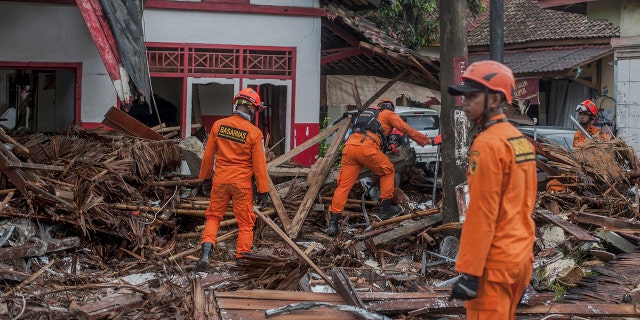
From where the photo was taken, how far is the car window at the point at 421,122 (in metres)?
21.3

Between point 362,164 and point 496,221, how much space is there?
6.23 meters

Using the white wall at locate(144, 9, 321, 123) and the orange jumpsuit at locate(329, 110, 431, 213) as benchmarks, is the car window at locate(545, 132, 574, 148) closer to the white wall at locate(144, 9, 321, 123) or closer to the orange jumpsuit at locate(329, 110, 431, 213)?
the orange jumpsuit at locate(329, 110, 431, 213)

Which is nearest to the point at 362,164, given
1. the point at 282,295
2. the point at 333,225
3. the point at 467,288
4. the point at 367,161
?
the point at 367,161

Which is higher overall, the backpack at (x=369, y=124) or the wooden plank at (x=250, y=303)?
the backpack at (x=369, y=124)

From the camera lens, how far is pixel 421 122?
21.4 meters

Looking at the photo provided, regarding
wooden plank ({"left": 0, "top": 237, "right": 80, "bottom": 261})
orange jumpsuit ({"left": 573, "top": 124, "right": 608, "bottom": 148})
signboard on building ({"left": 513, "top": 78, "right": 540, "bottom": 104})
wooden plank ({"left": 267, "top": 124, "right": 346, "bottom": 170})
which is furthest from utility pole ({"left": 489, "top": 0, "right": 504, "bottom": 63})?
signboard on building ({"left": 513, "top": 78, "right": 540, "bottom": 104})

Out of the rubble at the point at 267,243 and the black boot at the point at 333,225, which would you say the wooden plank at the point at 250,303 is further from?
→ the black boot at the point at 333,225

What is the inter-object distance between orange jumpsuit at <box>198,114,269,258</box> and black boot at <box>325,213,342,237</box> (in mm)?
1816

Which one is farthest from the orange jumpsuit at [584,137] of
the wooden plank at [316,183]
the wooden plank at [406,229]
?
the wooden plank at [316,183]

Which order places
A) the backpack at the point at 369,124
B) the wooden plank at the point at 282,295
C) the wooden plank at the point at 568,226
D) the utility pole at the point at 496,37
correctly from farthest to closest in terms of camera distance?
the utility pole at the point at 496,37
the backpack at the point at 369,124
the wooden plank at the point at 568,226
the wooden plank at the point at 282,295

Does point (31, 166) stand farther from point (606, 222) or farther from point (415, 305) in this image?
point (606, 222)

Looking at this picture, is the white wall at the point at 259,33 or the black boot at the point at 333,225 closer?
the black boot at the point at 333,225

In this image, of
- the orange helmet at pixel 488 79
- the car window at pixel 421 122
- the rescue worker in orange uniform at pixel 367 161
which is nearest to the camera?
the orange helmet at pixel 488 79

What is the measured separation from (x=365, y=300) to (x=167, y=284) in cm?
182
